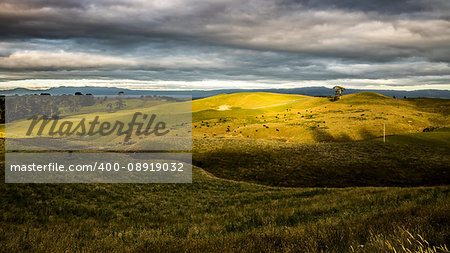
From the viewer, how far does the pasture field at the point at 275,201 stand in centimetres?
687

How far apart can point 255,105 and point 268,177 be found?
492ft

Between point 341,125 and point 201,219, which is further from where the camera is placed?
point 341,125

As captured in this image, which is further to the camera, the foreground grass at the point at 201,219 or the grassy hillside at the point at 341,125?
the grassy hillside at the point at 341,125

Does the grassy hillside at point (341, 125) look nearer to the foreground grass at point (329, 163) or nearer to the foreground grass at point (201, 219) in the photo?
the foreground grass at point (329, 163)

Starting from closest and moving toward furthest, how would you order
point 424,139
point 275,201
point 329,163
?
point 275,201 → point 329,163 → point 424,139

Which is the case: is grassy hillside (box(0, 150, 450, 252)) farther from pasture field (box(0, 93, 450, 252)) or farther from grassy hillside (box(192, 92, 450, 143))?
grassy hillside (box(192, 92, 450, 143))

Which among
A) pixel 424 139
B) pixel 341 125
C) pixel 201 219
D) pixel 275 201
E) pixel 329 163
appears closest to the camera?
pixel 201 219

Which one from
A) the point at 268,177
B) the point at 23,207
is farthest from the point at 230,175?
the point at 23,207

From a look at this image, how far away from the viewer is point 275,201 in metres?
19.4

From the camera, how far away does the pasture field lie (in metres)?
6.87

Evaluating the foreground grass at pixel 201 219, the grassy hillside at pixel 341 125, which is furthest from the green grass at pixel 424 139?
the foreground grass at pixel 201 219

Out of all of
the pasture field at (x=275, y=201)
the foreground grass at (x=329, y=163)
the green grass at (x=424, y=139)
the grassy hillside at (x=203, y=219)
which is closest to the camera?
the grassy hillside at (x=203, y=219)

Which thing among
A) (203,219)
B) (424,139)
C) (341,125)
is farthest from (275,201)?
(341,125)

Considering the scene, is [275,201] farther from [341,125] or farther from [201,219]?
[341,125]
